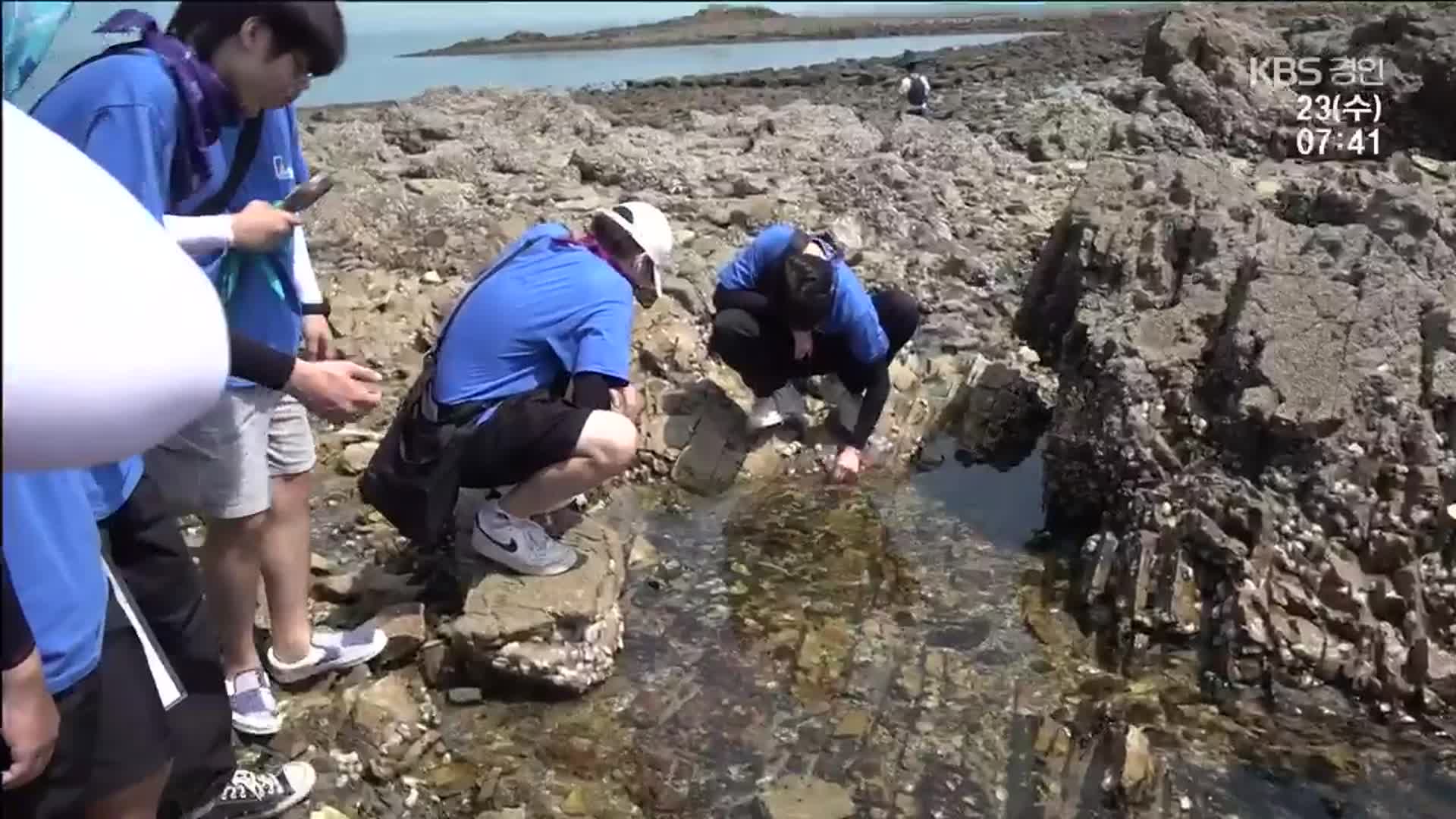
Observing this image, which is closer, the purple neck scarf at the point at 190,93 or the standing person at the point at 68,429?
the standing person at the point at 68,429

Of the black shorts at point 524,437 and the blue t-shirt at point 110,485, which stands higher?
the blue t-shirt at point 110,485

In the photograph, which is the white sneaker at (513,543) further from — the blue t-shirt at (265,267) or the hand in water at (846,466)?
the hand in water at (846,466)

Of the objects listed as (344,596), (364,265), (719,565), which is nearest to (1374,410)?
(719,565)

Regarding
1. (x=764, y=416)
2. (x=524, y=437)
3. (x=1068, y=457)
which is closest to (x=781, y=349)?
(x=764, y=416)

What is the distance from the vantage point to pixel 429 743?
10.9ft

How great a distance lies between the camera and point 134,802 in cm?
204

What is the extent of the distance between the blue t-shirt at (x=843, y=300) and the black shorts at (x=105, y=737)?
11.4ft

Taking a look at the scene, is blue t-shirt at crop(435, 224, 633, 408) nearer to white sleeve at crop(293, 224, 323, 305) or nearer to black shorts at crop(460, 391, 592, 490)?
black shorts at crop(460, 391, 592, 490)

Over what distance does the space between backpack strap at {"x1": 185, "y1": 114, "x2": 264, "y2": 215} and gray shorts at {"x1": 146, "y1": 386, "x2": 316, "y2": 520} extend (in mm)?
415

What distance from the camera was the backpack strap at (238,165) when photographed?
8.40 ft

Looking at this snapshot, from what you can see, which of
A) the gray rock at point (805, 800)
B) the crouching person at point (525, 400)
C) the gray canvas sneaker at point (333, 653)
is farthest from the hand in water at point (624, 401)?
the gray rock at point (805, 800)

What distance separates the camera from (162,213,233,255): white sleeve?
2.37 m

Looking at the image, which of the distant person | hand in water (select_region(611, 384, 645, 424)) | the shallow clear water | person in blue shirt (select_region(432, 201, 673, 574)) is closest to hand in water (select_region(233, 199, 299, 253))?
person in blue shirt (select_region(432, 201, 673, 574))

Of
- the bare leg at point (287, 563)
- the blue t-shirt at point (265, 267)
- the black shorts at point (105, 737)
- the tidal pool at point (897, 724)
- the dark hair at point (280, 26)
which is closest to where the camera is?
the black shorts at point (105, 737)
